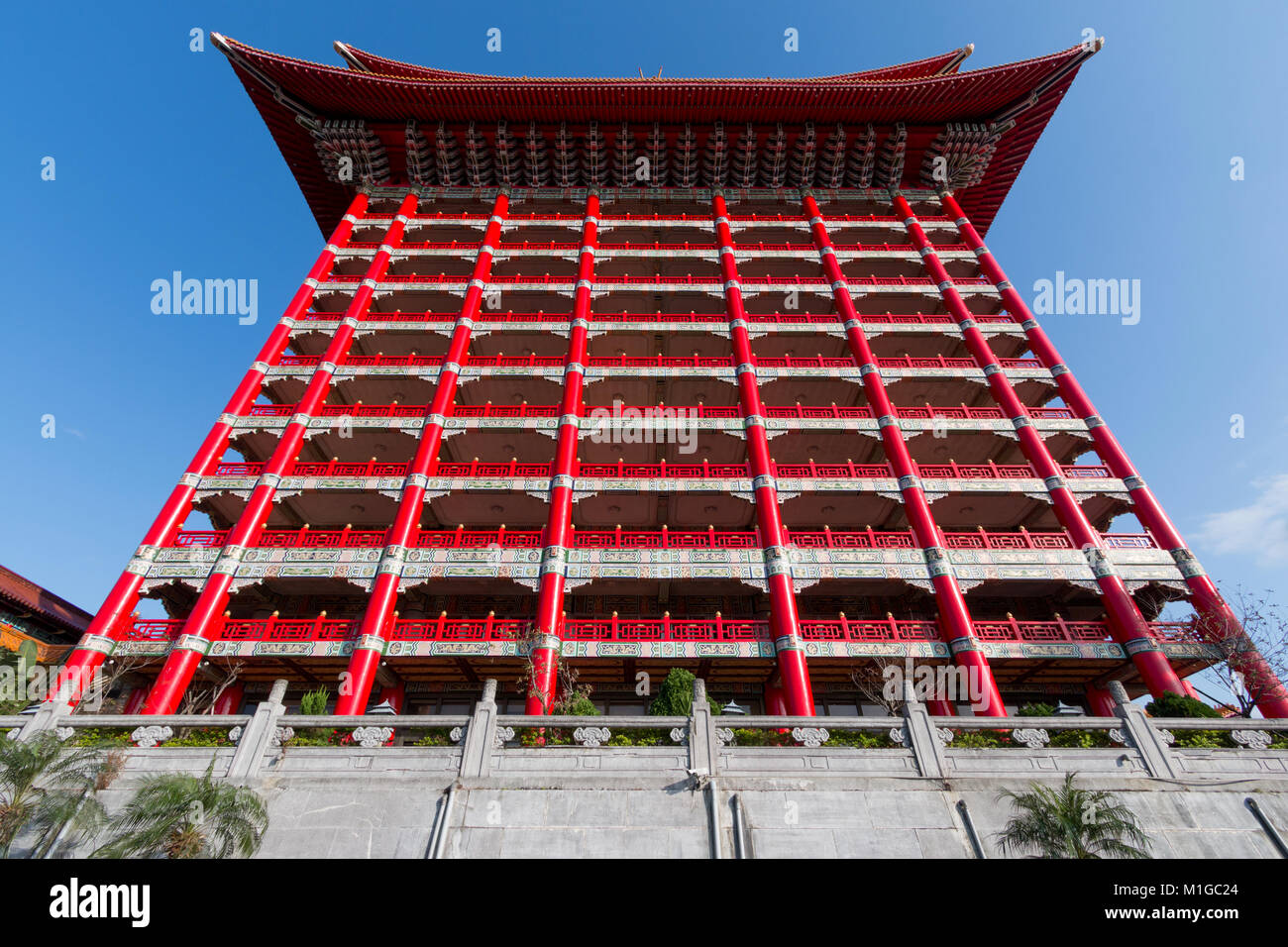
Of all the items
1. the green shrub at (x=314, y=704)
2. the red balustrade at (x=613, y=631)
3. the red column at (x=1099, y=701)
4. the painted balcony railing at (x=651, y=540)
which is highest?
the painted balcony railing at (x=651, y=540)

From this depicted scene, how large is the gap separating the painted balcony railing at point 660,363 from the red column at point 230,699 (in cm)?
1196

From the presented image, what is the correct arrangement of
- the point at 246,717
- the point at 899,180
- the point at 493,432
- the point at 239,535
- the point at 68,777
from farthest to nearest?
the point at 899,180, the point at 493,432, the point at 239,535, the point at 246,717, the point at 68,777

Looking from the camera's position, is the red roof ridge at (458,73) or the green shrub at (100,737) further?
the red roof ridge at (458,73)

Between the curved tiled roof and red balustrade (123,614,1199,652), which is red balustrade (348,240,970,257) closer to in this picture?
the curved tiled roof

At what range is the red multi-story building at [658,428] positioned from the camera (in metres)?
19.6

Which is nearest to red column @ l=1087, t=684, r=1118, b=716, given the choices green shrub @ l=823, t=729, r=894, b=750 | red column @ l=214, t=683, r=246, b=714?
green shrub @ l=823, t=729, r=894, b=750

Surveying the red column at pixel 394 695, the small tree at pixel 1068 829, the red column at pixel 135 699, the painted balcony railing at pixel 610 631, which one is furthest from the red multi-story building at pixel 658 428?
the small tree at pixel 1068 829

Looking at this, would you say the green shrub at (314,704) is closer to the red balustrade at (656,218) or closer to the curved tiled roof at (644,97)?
the red balustrade at (656,218)

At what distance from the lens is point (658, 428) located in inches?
942
